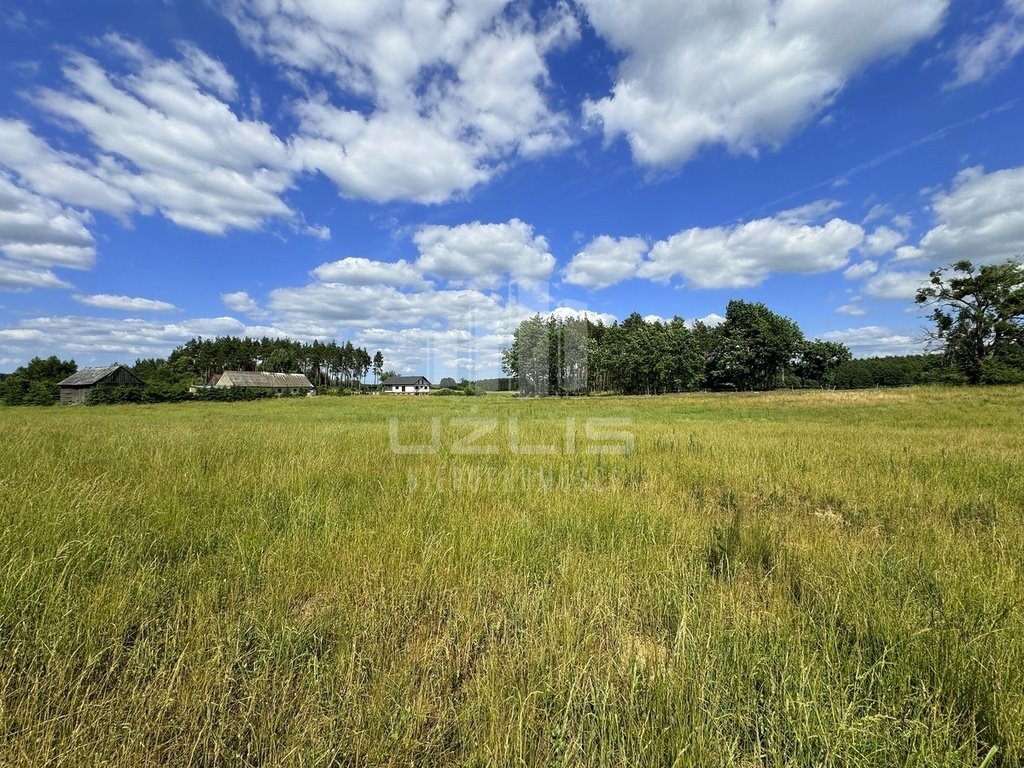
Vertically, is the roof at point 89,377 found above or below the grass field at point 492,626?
above

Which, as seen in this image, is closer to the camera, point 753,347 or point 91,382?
point 91,382

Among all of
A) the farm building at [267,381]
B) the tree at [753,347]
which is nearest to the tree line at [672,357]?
the tree at [753,347]

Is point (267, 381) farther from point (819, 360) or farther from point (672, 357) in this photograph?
point (819, 360)

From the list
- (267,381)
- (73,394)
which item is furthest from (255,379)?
(73,394)

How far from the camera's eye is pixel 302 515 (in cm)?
477

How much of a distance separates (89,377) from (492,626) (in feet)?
266

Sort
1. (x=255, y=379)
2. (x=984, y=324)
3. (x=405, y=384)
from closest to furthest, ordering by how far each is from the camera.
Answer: (x=984, y=324) < (x=255, y=379) < (x=405, y=384)

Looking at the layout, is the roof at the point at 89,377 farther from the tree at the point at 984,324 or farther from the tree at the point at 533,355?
the tree at the point at 984,324

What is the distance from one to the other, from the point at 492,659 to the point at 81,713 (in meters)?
1.94

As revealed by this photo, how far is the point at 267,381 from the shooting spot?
94.4 m

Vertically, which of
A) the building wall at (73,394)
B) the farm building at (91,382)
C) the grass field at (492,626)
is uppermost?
the farm building at (91,382)

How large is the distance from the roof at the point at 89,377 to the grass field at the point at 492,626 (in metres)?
71.3

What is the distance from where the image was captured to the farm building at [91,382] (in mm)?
55312

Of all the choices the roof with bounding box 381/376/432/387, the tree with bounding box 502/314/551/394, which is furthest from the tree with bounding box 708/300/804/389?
the roof with bounding box 381/376/432/387
